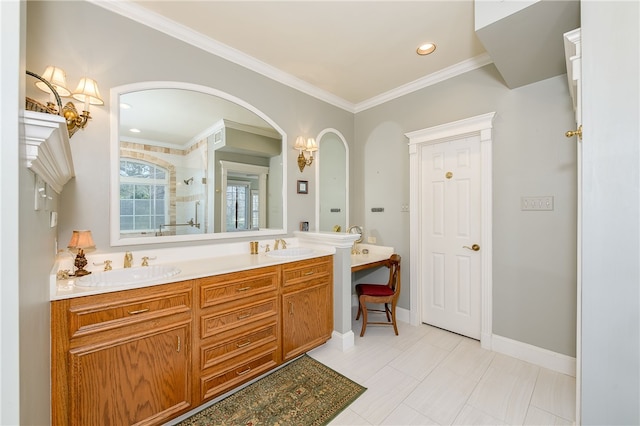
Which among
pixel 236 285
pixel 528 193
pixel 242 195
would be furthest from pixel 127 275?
pixel 528 193

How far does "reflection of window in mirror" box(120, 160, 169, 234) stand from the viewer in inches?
72.4

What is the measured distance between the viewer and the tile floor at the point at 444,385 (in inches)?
64.9

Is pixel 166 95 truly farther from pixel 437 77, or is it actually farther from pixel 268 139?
pixel 437 77

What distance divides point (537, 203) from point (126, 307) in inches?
122

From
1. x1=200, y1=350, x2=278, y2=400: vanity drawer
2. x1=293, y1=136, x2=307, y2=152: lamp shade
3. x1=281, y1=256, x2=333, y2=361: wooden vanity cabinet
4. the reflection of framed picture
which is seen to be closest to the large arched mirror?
the reflection of framed picture

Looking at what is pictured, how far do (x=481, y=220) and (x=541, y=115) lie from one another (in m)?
1.01

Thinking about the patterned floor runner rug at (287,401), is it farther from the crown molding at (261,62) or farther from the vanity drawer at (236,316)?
the crown molding at (261,62)

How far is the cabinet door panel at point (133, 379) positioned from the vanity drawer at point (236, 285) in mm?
218

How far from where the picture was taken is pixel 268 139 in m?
2.67

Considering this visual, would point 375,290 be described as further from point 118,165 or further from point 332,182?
point 118,165

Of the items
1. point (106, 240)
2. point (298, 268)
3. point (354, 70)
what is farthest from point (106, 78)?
point (354, 70)

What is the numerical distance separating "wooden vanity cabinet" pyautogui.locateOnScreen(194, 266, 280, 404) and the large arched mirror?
134 centimetres

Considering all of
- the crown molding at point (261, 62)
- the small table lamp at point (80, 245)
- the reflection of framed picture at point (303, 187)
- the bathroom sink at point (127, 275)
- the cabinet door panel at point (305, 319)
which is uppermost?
the crown molding at point (261, 62)

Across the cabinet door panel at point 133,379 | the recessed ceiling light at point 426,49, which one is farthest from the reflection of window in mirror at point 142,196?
the recessed ceiling light at point 426,49
